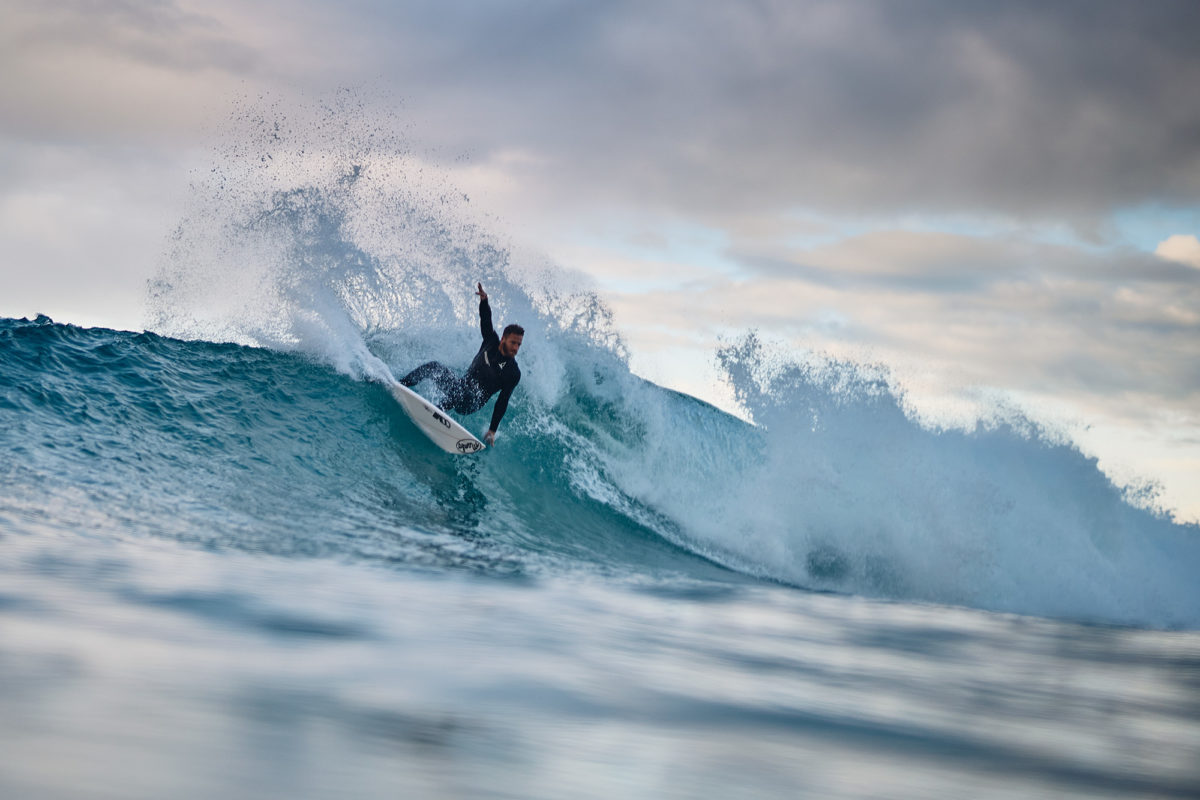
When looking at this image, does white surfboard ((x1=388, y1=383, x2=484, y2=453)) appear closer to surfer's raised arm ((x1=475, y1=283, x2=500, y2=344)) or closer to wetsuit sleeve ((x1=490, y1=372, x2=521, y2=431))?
wetsuit sleeve ((x1=490, y1=372, x2=521, y2=431))

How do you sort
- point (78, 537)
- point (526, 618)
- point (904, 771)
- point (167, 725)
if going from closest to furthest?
point (167, 725), point (904, 771), point (526, 618), point (78, 537)

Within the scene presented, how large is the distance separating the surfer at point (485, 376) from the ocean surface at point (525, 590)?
1.87 feet

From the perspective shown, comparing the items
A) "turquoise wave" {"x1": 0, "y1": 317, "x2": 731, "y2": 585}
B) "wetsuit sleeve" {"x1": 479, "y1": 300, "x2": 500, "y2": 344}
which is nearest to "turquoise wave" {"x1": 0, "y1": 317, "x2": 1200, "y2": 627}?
"turquoise wave" {"x1": 0, "y1": 317, "x2": 731, "y2": 585}

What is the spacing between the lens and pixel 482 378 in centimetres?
901

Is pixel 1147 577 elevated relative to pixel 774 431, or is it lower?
lower

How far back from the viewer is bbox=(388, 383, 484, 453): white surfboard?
8.89 metres

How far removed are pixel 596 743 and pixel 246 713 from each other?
106 cm

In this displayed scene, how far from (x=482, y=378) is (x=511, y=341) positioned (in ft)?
2.40

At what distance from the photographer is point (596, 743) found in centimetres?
264

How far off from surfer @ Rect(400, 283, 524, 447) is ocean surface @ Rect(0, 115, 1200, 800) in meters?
0.57

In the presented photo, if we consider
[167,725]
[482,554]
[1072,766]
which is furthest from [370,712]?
[482,554]

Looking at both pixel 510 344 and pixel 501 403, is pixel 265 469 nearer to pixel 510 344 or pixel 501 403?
pixel 501 403

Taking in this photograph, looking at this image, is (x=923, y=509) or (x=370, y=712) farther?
(x=923, y=509)

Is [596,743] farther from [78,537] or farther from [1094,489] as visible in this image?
[1094,489]
